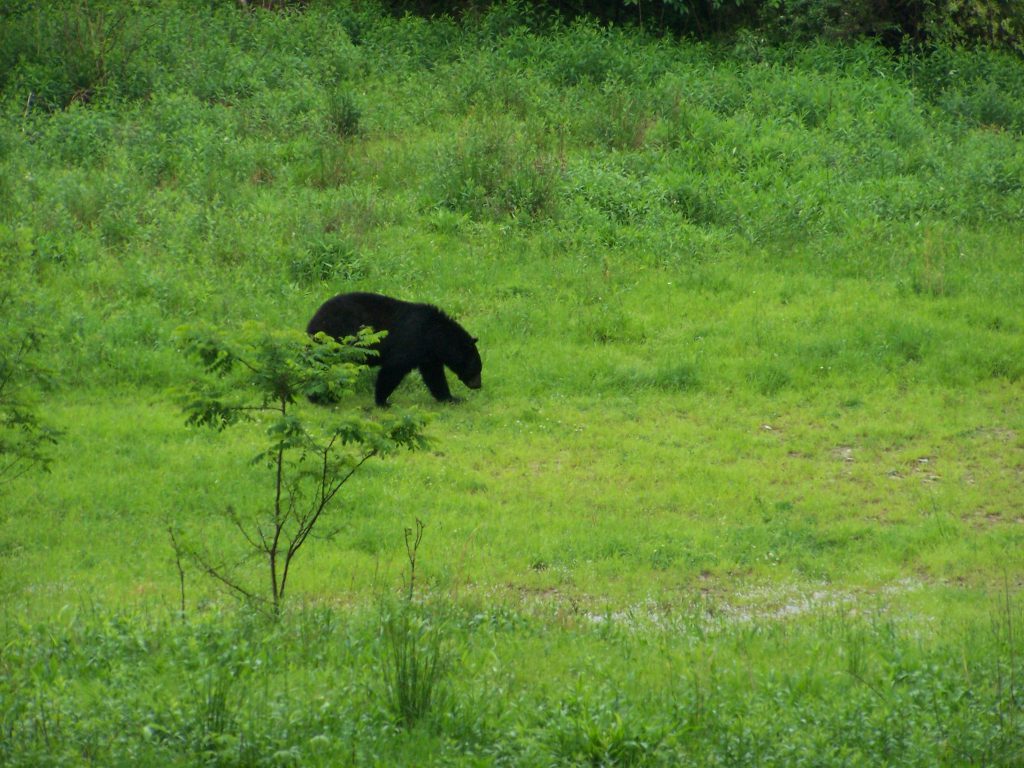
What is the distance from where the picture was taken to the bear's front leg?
1459cm

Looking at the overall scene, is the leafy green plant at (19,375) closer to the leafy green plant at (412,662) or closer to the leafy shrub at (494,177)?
the leafy green plant at (412,662)

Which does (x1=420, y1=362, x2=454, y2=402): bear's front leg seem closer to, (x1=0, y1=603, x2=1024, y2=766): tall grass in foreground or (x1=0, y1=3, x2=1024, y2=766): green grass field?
(x1=0, y1=3, x2=1024, y2=766): green grass field

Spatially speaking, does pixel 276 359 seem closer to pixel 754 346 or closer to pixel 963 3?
pixel 754 346

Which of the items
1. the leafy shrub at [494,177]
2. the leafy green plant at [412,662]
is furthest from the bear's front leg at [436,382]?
the leafy green plant at [412,662]

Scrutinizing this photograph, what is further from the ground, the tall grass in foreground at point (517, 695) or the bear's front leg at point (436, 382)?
the tall grass in foreground at point (517, 695)

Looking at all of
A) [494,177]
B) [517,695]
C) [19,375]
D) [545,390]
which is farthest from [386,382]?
[517,695]

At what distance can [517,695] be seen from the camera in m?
6.94

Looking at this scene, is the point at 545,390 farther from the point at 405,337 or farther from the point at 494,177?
the point at 494,177

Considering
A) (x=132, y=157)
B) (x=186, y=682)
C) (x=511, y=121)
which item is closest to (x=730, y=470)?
(x=186, y=682)

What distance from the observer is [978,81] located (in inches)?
913

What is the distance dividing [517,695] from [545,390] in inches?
307

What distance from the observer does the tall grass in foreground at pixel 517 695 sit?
6059 mm

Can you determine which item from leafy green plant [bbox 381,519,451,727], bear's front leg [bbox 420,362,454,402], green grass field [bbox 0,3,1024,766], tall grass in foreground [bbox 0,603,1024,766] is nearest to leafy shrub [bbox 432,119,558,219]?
green grass field [bbox 0,3,1024,766]

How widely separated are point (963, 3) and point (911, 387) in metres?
13.9
